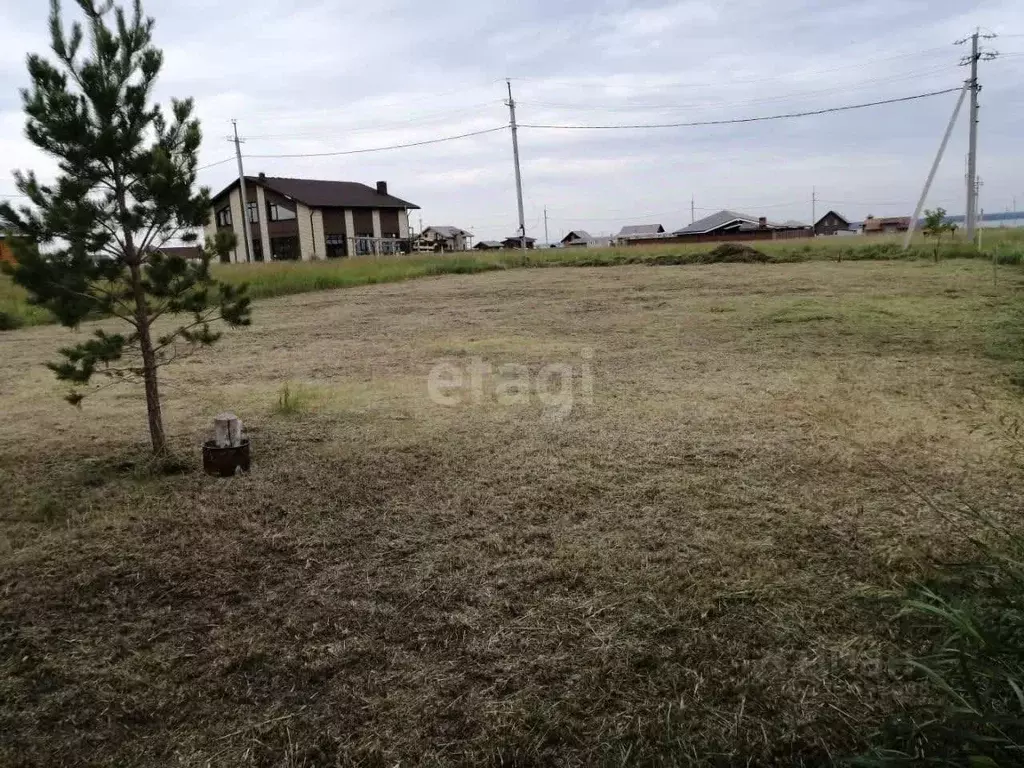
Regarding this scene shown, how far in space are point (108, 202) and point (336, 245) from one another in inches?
1167

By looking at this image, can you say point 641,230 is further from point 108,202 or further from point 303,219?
point 108,202

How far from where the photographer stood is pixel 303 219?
29.8m

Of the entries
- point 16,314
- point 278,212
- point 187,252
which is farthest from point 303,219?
point 187,252

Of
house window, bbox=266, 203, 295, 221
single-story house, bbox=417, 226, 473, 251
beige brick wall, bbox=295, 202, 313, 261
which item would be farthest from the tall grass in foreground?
single-story house, bbox=417, 226, 473, 251

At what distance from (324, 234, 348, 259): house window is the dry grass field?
88.5 ft

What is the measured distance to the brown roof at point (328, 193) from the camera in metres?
29.9

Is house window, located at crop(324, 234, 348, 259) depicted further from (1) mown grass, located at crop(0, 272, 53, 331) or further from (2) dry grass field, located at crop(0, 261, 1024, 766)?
(2) dry grass field, located at crop(0, 261, 1024, 766)

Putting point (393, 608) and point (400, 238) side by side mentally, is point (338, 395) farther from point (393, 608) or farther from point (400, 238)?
point (400, 238)

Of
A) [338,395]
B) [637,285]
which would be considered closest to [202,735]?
[338,395]

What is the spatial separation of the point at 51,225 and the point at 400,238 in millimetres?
31789

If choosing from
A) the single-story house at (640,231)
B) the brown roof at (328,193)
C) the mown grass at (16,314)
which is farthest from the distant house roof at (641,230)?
the mown grass at (16,314)

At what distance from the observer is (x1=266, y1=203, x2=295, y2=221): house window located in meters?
29.9

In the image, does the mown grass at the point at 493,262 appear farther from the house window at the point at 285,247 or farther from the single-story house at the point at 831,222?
the single-story house at the point at 831,222

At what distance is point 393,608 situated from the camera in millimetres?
2090
